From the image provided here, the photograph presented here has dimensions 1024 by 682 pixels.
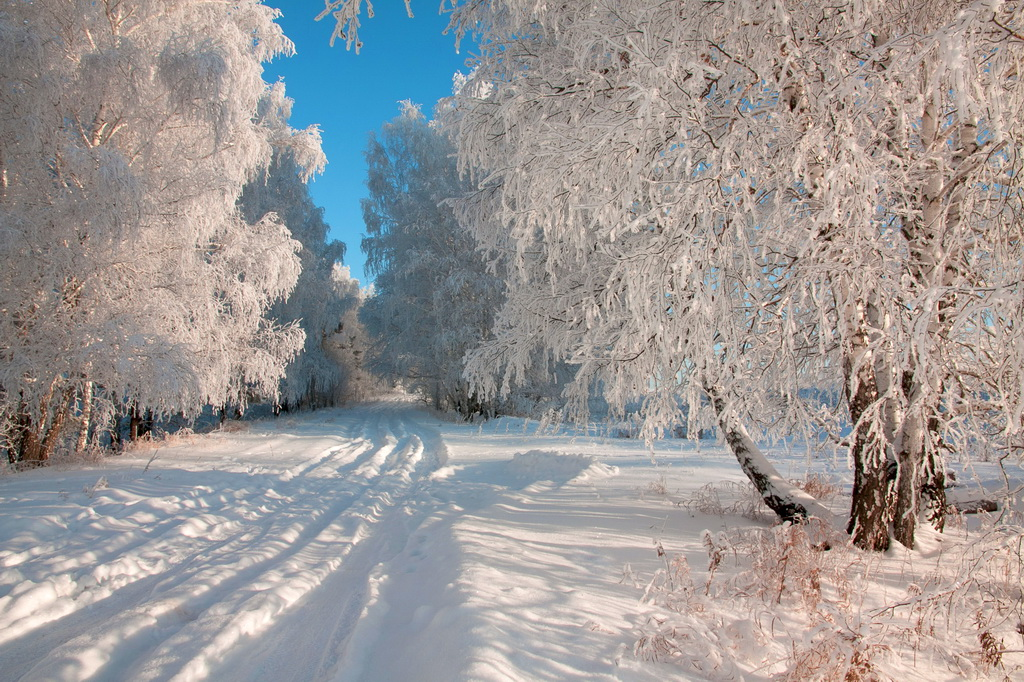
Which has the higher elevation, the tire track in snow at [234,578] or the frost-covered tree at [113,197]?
the frost-covered tree at [113,197]

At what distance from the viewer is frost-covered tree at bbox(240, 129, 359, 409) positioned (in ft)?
60.0

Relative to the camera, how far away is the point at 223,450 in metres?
10.8

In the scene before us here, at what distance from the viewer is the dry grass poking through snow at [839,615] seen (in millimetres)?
2285

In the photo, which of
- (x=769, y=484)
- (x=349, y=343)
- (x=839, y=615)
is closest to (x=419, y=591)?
(x=839, y=615)

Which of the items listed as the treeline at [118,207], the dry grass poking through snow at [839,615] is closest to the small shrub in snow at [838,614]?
the dry grass poking through snow at [839,615]

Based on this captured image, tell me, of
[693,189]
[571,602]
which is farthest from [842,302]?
[571,602]

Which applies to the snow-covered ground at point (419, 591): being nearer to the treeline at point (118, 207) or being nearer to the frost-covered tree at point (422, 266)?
the treeline at point (118, 207)

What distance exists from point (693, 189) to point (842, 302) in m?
1.02

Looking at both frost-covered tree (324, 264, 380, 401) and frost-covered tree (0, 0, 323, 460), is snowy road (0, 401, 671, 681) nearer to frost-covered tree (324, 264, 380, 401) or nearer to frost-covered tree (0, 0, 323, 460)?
frost-covered tree (0, 0, 323, 460)

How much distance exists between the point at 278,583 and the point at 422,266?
16.3 m

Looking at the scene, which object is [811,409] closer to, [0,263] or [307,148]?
[0,263]

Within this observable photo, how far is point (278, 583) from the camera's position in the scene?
347 centimetres

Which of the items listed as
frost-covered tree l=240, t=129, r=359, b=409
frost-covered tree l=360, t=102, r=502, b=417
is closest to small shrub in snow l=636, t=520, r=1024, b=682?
frost-covered tree l=360, t=102, r=502, b=417

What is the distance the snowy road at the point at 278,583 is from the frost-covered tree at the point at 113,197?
1802 mm
